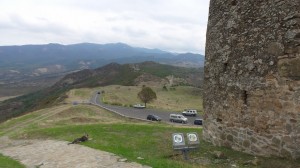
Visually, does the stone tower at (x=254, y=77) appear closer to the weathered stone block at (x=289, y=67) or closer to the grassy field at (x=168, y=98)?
the weathered stone block at (x=289, y=67)

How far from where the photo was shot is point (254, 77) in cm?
1611

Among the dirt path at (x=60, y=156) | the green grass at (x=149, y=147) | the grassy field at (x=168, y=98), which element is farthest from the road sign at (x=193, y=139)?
the grassy field at (x=168, y=98)

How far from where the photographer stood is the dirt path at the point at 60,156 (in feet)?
53.9

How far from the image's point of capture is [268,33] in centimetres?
1544

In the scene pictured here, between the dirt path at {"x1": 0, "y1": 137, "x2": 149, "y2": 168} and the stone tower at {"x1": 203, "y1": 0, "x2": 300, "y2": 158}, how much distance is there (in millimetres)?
5012

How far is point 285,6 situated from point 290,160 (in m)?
6.03

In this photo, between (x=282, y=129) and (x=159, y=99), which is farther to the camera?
(x=159, y=99)

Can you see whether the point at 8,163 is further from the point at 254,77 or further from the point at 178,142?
the point at 254,77

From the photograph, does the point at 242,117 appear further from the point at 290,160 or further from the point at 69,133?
the point at 69,133

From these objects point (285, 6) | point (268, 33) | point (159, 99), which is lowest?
point (159, 99)

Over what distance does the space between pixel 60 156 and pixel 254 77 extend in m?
10.1

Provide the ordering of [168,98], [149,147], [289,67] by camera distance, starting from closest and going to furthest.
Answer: [289,67] < [149,147] < [168,98]

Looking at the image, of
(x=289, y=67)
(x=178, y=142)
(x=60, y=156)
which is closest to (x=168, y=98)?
(x=60, y=156)

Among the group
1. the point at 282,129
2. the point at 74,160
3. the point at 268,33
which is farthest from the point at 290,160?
the point at 74,160
